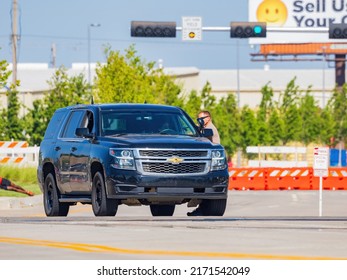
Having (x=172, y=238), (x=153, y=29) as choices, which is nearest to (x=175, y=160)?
(x=172, y=238)

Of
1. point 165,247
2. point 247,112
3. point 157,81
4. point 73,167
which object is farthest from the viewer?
point 247,112

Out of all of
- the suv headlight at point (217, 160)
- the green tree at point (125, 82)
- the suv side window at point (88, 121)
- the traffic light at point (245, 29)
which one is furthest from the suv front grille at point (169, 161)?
the green tree at point (125, 82)

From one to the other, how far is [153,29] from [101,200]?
89.7 ft

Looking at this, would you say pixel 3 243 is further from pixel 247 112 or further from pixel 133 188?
pixel 247 112

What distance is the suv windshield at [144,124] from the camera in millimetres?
22969

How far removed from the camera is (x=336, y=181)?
172 feet

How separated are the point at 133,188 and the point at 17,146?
29544 mm

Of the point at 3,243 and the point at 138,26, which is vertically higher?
the point at 138,26

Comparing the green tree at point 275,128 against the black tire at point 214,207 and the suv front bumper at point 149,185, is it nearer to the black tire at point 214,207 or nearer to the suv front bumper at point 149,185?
the black tire at point 214,207

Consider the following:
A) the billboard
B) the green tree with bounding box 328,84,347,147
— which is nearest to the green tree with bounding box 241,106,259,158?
the green tree with bounding box 328,84,347,147

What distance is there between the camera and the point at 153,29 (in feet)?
162

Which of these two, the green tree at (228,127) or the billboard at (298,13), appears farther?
the billboard at (298,13)

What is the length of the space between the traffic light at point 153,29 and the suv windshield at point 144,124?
85.2 feet
